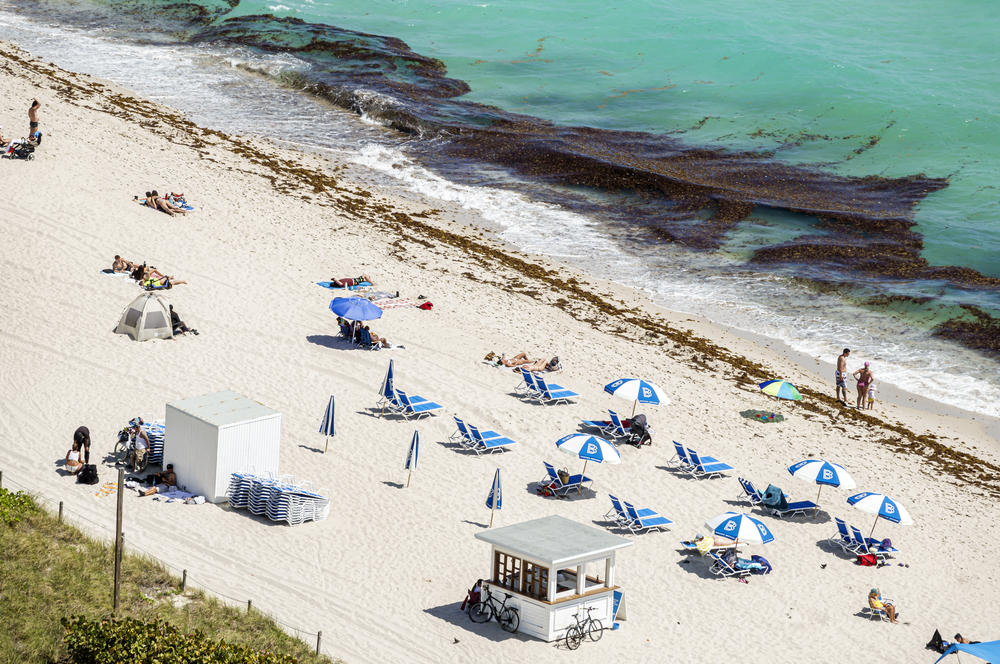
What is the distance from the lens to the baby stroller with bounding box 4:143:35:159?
89.4 feet

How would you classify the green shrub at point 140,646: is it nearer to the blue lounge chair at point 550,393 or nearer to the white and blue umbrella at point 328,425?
A: the white and blue umbrella at point 328,425

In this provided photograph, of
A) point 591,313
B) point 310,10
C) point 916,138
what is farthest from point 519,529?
point 310,10

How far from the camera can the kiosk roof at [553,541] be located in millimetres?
13695

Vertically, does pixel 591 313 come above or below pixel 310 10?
below

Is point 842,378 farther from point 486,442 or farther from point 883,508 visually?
point 486,442

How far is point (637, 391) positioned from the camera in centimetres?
2025

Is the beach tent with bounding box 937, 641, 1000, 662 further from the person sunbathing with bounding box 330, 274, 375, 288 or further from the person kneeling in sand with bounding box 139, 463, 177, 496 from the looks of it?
the person sunbathing with bounding box 330, 274, 375, 288

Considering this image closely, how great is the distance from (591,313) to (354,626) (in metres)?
14.3

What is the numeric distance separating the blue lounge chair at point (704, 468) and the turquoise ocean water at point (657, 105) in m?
8.56

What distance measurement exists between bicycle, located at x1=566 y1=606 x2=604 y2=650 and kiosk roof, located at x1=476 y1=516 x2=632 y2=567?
2.56 ft

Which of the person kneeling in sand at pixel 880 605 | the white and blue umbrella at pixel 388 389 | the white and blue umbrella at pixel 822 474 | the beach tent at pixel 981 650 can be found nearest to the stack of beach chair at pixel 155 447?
the white and blue umbrella at pixel 388 389

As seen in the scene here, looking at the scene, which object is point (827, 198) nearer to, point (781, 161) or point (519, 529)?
point (781, 161)

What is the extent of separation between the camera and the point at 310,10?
225 ft

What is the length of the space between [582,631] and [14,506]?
749 centimetres
